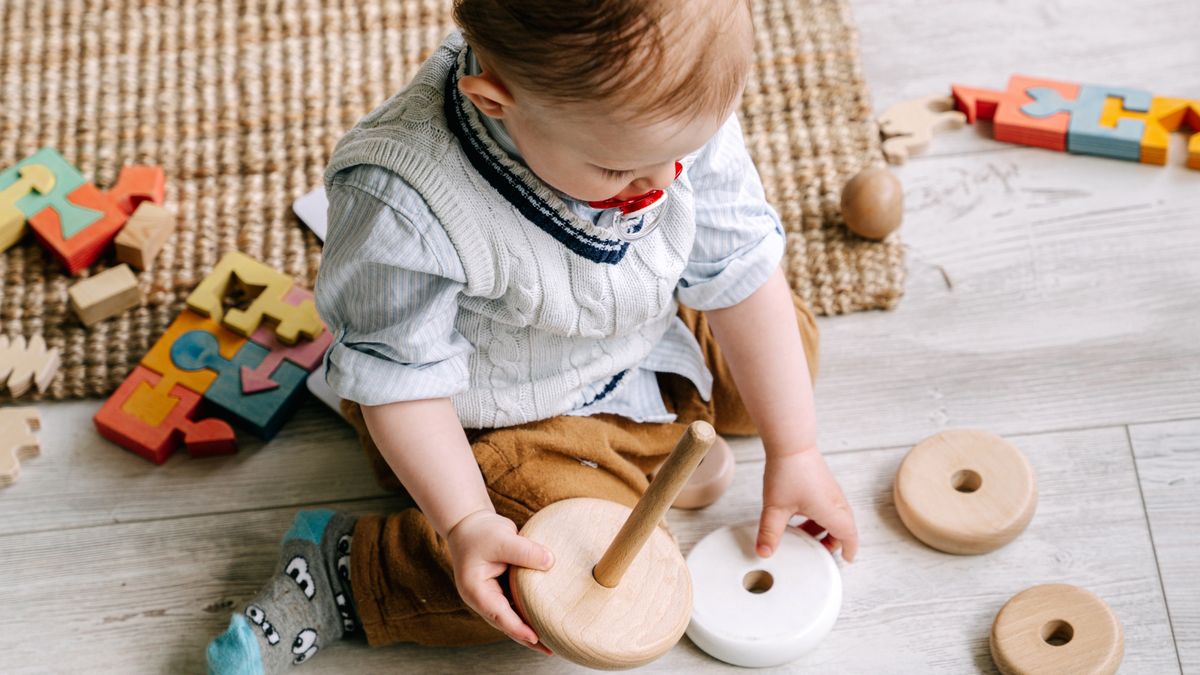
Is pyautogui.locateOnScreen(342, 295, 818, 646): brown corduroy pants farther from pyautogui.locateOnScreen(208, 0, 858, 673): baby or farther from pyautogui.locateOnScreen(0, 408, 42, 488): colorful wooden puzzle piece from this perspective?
pyautogui.locateOnScreen(0, 408, 42, 488): colorful wooden puzzle piece

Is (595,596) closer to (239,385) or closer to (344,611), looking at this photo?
(344,611)

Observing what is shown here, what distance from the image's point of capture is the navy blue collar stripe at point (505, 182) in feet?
2.17

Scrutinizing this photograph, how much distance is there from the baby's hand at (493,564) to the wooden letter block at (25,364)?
433 millimetres

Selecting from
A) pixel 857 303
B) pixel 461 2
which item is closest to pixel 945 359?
pixel 857 303

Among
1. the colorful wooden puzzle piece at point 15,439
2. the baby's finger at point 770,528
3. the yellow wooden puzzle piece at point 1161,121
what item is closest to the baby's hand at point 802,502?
the baby's finger at point 770,528

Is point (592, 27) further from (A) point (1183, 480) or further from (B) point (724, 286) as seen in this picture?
(A) point (1183, 480)

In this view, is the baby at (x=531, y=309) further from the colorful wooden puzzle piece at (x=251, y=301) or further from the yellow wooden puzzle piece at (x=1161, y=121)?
the yellow wooden puzzle piece at (x=1161, y=121)

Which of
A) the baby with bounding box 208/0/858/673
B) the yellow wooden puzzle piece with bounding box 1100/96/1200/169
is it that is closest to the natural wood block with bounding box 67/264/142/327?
the baby with bounding box 208/0/858/673

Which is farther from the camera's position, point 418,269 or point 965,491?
point 965,491

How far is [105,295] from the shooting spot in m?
0.98

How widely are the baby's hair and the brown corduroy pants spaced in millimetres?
302

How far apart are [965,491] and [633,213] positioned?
13.7 inches

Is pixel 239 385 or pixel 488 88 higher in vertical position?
pixel 488 88

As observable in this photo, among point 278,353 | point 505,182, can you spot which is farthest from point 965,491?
point 278,353
